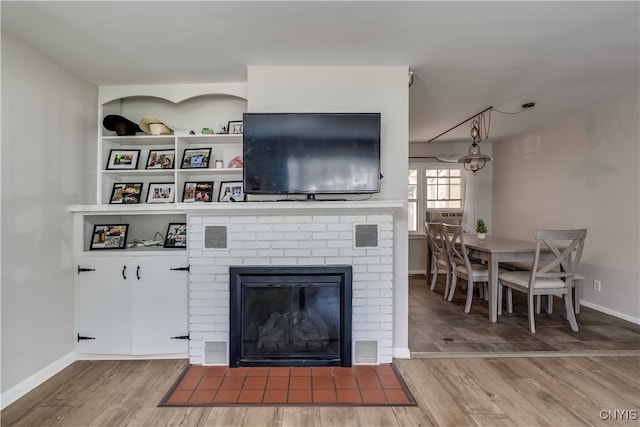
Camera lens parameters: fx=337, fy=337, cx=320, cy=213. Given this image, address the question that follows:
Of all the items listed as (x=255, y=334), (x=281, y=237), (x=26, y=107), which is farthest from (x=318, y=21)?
(x=255, y=334)

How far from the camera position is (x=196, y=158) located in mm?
3068

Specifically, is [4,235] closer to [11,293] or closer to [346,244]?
[11,293]

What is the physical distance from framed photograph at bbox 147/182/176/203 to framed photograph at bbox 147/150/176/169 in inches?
6.8

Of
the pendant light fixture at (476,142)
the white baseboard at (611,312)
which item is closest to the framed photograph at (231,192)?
the pendant light fixture at (476,142)

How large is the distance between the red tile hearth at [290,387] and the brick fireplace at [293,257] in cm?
15

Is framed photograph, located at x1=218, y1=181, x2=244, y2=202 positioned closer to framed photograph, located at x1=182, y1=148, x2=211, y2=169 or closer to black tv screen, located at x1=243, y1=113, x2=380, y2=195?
framed photograph, located at x1=182, y1=148, x2=211, y2=169

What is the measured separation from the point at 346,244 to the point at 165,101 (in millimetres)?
2276

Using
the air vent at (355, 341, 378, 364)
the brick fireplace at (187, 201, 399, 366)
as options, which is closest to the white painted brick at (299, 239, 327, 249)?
the brick fireplace at (187, 201, 399, 366)

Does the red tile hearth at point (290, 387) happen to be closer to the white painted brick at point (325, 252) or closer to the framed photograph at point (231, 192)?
the white painted brick at point (325, 252)

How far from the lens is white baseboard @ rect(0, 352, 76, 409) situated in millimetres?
2096

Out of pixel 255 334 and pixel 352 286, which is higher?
pixel 352 286

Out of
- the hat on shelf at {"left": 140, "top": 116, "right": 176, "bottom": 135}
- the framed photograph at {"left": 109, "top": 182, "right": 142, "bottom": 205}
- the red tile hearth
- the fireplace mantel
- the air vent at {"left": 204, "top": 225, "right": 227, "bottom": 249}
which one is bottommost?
the red tile hearth

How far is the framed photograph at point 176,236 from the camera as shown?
2970 millimetres

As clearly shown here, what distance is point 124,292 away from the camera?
2689 millimetres
